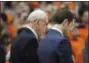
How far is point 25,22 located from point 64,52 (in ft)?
8.42

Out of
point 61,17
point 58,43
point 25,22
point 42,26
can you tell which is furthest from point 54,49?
point 25,22

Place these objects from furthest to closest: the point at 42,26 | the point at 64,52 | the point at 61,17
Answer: the point at 42,26
the point at 61,17
the point at 64,52

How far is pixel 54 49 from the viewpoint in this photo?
7172 millimetres

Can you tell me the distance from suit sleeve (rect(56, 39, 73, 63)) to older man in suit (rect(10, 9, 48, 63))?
0.62m

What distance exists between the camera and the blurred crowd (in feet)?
31.7

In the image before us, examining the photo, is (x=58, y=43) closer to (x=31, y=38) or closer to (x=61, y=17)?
(x=61, y=17)

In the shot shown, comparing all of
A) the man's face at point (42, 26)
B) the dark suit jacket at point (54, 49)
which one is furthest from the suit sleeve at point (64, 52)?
the man's face at point (42, 26)

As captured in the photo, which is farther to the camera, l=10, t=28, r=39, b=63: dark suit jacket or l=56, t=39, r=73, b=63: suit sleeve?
l=10, t=28, r=39, b=63: dark suit jacket

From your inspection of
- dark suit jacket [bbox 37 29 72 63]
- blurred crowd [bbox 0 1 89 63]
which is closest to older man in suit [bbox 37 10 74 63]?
dark suit jacket [bbox 37 29 72 63]

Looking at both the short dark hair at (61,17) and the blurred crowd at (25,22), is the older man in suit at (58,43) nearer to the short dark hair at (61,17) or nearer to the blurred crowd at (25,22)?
the short dark hair at (61,17)

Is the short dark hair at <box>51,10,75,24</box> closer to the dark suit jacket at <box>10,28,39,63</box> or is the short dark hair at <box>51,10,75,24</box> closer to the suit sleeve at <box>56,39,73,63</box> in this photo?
the suit sleeve at <box>56,39,73,63</box>

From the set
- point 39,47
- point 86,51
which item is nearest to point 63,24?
point 39,47

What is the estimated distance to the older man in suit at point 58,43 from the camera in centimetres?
713

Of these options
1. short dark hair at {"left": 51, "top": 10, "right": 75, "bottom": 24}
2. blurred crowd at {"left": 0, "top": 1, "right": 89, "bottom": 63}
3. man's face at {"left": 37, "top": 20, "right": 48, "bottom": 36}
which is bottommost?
blurred crowd at {"left": 0, "top": 1, "right": 89, "bottom": 63}
